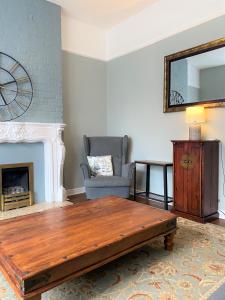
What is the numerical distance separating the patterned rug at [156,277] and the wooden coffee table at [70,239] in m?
0.20

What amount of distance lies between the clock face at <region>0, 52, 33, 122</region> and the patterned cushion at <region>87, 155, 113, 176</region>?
52.2 inches

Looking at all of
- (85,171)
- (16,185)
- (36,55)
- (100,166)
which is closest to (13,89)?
(36,55)

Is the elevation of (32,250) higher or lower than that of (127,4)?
lower

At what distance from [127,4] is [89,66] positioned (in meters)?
1.24

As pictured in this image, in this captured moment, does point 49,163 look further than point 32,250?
Yes

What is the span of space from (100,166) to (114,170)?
0.27 meters

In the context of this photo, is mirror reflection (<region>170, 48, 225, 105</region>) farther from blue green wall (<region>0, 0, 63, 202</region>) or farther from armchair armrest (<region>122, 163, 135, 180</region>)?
blue green wall (<region>0, 0, 63, 202</region>)

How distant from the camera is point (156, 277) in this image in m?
1.79

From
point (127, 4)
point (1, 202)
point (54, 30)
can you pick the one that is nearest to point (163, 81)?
point (127, 4)

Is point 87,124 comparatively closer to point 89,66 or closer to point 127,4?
point 89,66

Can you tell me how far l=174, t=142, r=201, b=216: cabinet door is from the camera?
2964mm

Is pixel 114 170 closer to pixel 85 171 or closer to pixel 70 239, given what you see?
pixel 85 171

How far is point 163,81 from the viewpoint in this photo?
3.83 m

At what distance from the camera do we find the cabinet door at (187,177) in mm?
2964
